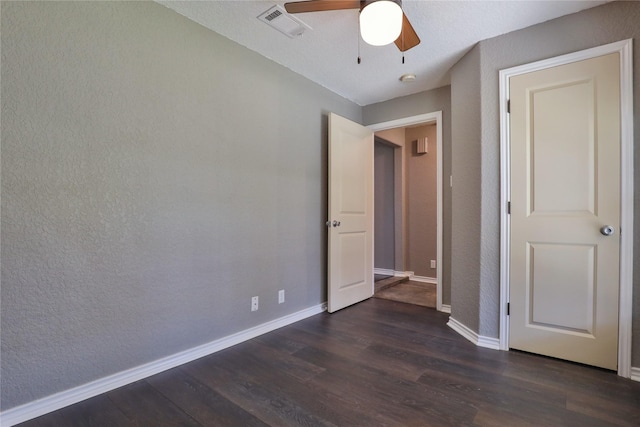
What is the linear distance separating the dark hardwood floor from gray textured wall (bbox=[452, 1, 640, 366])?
42cm

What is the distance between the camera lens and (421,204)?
4.70m

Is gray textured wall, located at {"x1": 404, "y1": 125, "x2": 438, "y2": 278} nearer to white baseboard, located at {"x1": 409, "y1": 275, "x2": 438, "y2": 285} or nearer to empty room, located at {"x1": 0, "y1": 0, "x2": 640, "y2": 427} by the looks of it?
white baseboard, located at {"x1": 409, "y1": 275, "x2": 438, "y2": 285}

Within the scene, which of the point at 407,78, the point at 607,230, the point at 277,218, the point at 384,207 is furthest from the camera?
the point at 384,207

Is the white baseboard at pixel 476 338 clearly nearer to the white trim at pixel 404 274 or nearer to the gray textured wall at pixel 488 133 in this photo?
the gray textured wall at pixel 488 133

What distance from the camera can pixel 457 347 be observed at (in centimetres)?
229

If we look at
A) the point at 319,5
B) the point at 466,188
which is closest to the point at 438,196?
the point at 466,188

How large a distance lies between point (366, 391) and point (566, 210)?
184 cm

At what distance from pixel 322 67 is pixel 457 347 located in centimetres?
271

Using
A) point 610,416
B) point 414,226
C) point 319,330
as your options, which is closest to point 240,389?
point 319,330

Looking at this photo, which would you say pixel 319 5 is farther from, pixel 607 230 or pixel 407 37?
pixel 607 230

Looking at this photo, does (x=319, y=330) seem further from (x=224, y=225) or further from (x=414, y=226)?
(x=414, y=226)

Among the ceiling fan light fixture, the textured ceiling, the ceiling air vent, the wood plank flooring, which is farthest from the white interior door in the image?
the ceiling fan light fixture

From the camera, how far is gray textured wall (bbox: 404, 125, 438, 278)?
4578mm

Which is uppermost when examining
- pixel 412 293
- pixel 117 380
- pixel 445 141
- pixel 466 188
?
pixel 445 141
